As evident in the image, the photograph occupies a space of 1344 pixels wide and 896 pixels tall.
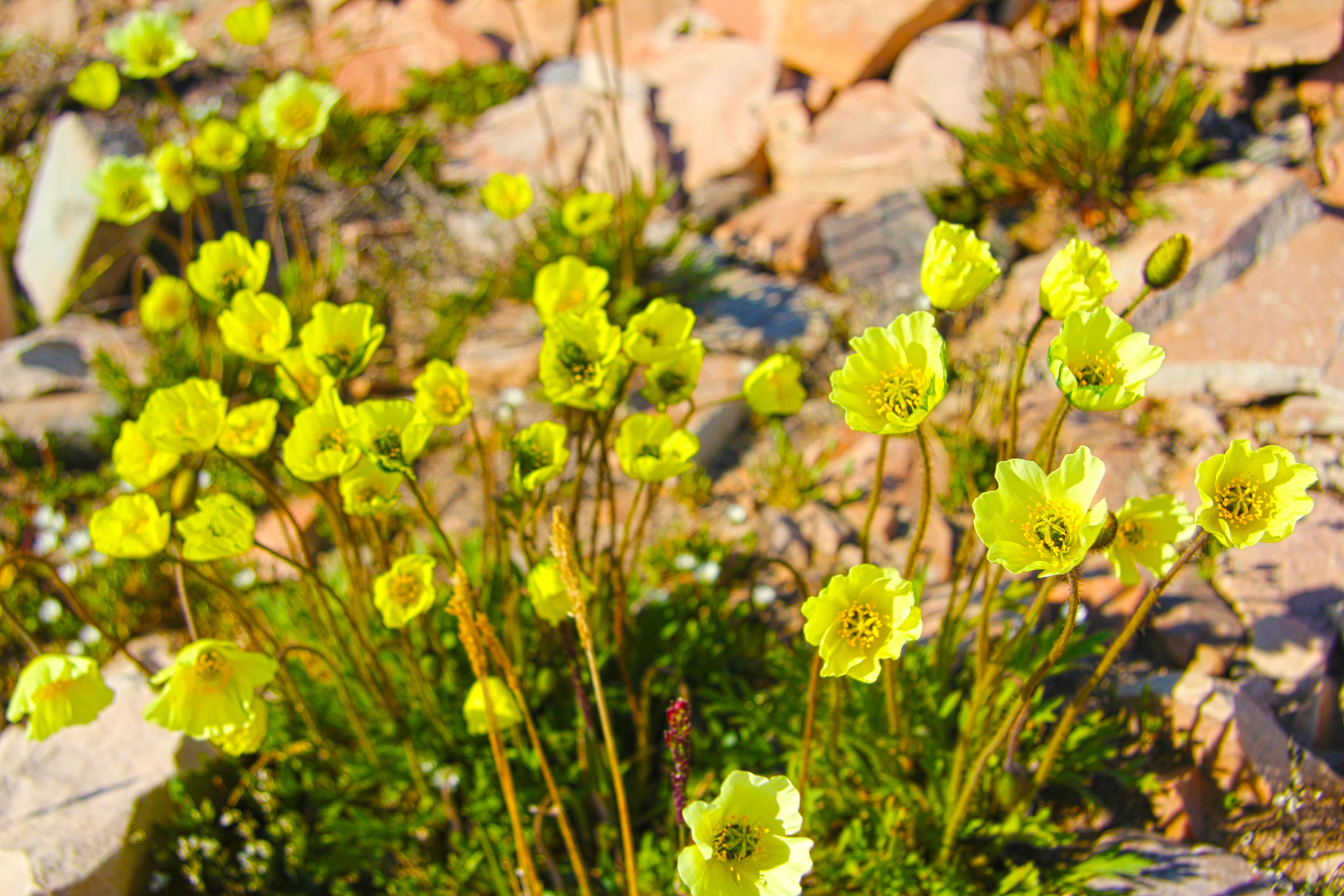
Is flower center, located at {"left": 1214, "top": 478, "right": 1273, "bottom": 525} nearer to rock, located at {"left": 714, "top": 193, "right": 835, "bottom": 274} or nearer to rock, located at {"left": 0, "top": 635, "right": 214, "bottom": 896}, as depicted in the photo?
rock, located at {"left": 0, "top": 635, "right": 214, "bottom": 896}

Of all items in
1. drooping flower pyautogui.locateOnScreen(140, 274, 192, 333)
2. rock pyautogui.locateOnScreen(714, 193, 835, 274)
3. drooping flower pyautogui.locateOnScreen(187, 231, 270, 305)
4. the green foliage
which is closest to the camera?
drooping flower pyautogui.locateOnScreen(187, 231, 270, 305)

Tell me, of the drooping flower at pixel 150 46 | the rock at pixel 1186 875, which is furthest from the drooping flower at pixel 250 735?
the drooping flower at pixel 150 46

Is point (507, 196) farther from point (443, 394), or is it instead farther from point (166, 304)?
point (166, 304)

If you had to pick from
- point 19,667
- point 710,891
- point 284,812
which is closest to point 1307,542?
point 710,891

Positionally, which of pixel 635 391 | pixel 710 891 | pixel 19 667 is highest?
pixel 710 891

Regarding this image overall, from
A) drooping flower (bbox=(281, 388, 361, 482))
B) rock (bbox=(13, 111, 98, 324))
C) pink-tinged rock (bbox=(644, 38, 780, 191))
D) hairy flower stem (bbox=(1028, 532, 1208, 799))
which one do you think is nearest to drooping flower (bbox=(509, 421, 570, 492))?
drooping flower (bbox=(281, 388, 361, 482))

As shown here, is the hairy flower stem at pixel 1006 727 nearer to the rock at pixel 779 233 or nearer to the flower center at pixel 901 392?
the flower center at pixel 901 392

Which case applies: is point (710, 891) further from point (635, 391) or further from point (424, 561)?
point (635, 391)
